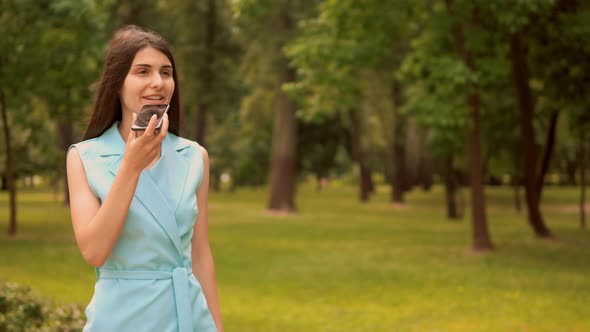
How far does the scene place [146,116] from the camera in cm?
254

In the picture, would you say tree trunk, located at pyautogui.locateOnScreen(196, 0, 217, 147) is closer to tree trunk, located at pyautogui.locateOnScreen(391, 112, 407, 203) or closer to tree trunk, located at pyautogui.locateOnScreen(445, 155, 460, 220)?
tree trunk, located at pyautogui.locateOnScreen(391, 112, 407, 203)

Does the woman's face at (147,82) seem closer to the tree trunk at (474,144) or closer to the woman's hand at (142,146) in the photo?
the woman's hand at (142,146)

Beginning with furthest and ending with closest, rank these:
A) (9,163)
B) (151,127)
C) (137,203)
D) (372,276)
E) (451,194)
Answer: (451,194), (9,163), (372,276), (137,203), (151,127)

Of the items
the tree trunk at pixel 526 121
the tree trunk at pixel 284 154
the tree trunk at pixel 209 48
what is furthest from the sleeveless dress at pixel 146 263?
the tree trunk at pixel 209 48

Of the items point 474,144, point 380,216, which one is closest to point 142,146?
point 474,144

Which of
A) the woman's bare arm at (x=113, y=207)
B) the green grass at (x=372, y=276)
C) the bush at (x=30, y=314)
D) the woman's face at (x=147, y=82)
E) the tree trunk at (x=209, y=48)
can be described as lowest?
the green grass at (x=372, y=276)

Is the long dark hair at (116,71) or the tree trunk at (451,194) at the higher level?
the long dark hair at (116,71)

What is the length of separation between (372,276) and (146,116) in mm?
13452

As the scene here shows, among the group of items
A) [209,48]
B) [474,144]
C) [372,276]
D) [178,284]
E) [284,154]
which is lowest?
[372,276]

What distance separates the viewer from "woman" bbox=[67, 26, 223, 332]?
2.58 m

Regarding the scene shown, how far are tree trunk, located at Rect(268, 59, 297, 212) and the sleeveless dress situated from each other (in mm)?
32832

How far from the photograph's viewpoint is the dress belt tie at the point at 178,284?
2.70m

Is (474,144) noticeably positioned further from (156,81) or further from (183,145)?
(156,81)

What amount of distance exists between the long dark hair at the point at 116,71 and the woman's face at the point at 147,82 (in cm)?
2
